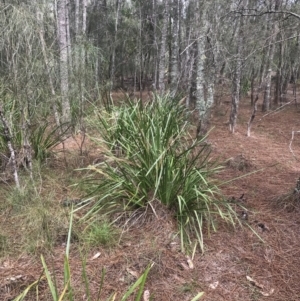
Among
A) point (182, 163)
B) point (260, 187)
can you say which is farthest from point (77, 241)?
point (260, 187)

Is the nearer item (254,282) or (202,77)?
(254,282)

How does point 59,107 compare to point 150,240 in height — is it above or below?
above

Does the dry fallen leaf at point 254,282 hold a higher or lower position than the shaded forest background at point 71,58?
lower

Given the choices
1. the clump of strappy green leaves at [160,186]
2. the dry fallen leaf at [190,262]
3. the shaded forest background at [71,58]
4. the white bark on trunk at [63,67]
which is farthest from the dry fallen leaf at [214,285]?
the white bark on trunk at [63,67]

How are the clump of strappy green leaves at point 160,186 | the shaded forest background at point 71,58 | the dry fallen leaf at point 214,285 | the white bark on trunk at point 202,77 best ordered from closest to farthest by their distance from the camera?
the dry fallen leaf at point 214,285
the clump of strappy green leaves at point 160,186
the shaded forest background at point 71,58
the white bark on trunk at point 202,77

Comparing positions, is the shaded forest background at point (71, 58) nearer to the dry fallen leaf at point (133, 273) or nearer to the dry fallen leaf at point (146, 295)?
the dry fallen leaf at point (133, 273)

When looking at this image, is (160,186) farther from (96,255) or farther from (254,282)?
(254,282)

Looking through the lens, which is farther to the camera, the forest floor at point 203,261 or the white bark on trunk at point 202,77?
the white bark on trunk at point 202,77

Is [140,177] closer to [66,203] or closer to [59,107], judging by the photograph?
[66,203]

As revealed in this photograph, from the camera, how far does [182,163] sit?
2963 millimetres

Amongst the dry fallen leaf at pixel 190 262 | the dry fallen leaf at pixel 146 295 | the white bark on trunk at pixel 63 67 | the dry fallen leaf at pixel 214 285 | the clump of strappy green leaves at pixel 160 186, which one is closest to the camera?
the dry fallen leaf at pixel 146 295

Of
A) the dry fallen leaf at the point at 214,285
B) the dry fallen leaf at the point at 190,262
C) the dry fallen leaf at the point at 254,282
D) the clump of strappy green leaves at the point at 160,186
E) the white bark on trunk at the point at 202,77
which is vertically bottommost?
the dry fallen leaf at the point at 214,285

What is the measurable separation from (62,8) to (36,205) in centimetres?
389

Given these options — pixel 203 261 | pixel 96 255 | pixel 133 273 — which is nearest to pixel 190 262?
pixel 203 261
